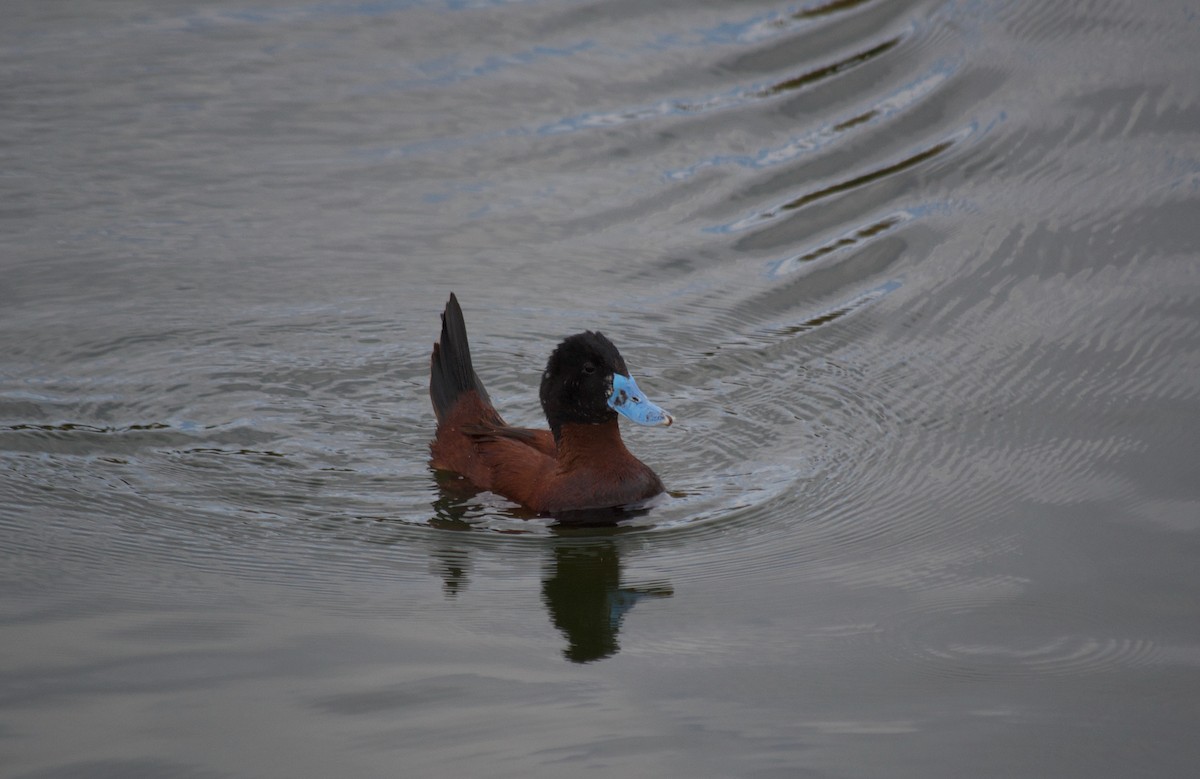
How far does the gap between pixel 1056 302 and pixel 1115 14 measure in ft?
14.7

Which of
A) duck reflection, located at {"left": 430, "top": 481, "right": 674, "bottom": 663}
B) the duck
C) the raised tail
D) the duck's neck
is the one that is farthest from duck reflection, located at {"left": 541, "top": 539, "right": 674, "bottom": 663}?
the raised tail

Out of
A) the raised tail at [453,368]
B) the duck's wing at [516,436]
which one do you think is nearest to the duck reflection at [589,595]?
A: the duck's wing at [516,436]

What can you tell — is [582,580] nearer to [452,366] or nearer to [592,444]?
[592,444]

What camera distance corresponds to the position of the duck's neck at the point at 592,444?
22.1 feet

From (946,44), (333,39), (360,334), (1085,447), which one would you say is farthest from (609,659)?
(333,39)

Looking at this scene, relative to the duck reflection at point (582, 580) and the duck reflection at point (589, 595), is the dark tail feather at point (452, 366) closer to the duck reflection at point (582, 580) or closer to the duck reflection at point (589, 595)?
the duck reflection at point (582, 580)

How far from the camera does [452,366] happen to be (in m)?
7.52

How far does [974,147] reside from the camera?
10.5m

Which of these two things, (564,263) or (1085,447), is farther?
(564,263)

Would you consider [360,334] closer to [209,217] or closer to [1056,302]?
[209,217]

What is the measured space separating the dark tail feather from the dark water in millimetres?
367

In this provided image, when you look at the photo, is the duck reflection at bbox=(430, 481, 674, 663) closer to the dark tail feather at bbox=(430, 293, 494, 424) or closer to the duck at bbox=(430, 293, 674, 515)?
the duck at bbox=(430, 293, 674, 515)

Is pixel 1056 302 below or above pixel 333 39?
below

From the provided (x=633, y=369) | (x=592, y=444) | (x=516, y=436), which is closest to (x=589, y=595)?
(x=592, y=444)
